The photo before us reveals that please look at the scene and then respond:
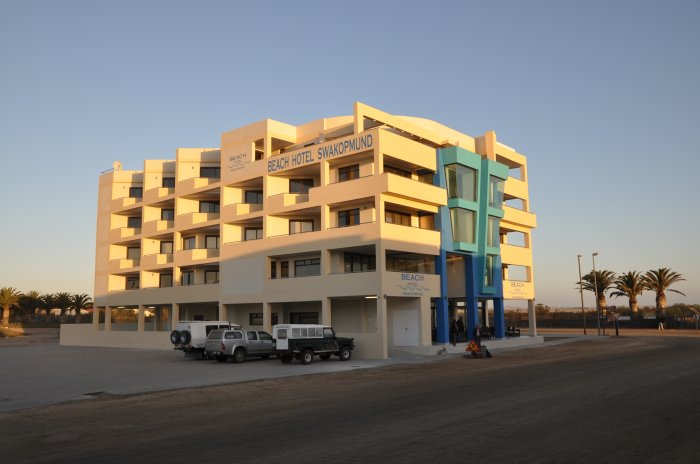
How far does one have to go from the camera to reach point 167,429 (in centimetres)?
1254

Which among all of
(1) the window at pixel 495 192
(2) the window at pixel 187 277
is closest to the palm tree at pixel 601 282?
(1) the window at pixel 495 192

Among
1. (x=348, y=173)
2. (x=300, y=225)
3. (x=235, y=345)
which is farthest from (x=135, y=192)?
(x=235, y=345)

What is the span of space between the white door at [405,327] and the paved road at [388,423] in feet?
53.0

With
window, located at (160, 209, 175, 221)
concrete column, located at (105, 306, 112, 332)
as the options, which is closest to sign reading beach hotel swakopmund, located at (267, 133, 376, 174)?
window, located at (160, 209, 175, 221)

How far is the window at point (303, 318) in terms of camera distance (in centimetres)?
4231

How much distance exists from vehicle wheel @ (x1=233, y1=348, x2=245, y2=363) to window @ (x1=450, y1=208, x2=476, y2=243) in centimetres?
1778

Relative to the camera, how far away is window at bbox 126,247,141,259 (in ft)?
196

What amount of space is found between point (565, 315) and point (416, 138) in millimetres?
A: 51247

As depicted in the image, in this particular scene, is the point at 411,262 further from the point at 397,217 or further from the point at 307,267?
the point at 307,267

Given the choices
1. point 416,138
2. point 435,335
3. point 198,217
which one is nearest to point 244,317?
point 198,217

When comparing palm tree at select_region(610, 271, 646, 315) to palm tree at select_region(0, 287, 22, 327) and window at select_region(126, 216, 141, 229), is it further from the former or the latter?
palm tree at select_region(0, 287, 22, 327)

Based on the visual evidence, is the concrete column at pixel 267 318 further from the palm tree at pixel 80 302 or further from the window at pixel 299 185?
the palm tree at pixel 80 302

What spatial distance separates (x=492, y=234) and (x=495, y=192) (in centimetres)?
376

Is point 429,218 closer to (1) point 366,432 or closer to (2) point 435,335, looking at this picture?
(2) point 435,335
